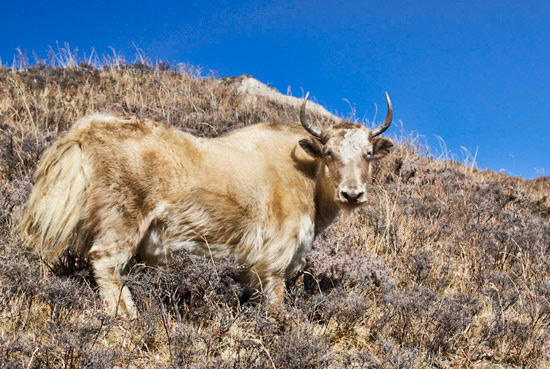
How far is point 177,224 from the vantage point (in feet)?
13.0

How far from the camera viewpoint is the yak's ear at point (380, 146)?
198 inches

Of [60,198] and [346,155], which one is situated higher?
[346,155]

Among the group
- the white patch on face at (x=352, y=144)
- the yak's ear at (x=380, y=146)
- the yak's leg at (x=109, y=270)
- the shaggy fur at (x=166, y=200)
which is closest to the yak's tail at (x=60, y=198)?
the shaggy fur at (x=166, y=200)

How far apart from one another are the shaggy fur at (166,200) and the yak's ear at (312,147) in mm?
139

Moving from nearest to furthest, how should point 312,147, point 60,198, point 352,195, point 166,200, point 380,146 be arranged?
point 60,198 < point 166,200 < point 352,195 < point 312,147 < point 380,146

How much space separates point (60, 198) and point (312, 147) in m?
2.53

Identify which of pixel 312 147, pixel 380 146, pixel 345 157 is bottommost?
pixel 345 157

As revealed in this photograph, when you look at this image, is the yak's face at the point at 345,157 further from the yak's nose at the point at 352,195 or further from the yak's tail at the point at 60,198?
the yak's tail at the point at 60,198

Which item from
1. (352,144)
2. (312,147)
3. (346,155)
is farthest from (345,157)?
(312,147)

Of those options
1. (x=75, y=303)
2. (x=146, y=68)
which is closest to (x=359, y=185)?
(x=75, y=303)

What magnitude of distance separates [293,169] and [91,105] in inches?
265

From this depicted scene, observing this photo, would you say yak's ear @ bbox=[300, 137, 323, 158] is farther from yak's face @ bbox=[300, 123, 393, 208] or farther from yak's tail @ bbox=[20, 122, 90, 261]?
yak's tail @ bbox=[20, 122, 90, 261]

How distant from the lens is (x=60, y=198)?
151 inches

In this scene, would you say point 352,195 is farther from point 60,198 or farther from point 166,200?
point 60,198
